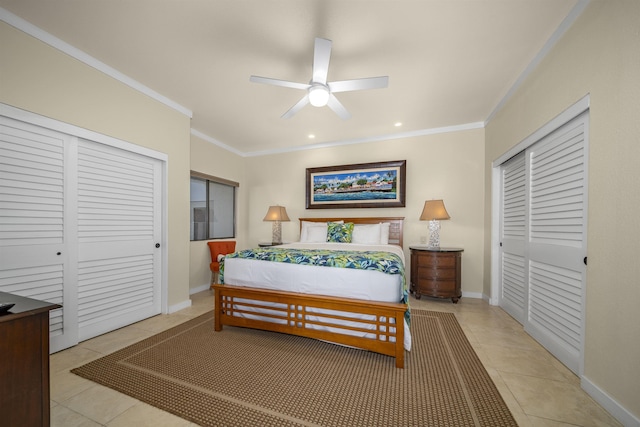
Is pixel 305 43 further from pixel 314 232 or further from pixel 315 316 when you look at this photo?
pixel 314 232

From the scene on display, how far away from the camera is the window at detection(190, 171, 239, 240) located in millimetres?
4332

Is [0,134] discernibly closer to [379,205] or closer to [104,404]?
[104,404]

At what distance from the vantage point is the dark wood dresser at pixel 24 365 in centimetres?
102

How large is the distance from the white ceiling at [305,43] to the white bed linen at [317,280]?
6.50 feet

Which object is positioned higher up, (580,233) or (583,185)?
(583,185)

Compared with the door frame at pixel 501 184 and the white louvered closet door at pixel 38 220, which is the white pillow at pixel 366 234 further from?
the white louvered closet door at pixel 38 220

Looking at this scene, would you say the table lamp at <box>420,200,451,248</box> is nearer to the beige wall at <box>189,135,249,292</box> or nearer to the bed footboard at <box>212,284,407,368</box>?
the bed footboard at <box>212,284,407,368</box>

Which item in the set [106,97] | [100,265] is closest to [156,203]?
[100,265]

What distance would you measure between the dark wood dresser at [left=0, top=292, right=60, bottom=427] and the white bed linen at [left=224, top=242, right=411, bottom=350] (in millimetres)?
1544

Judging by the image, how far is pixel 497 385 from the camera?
1749 mm

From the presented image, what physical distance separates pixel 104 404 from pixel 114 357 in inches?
25.8

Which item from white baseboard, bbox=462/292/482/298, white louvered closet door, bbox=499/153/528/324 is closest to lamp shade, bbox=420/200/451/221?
white louvered closet door, bbox=499/153/528/324

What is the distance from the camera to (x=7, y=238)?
6.35 feet

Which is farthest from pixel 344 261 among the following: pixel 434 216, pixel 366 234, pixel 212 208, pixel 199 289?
pixel 212 208
